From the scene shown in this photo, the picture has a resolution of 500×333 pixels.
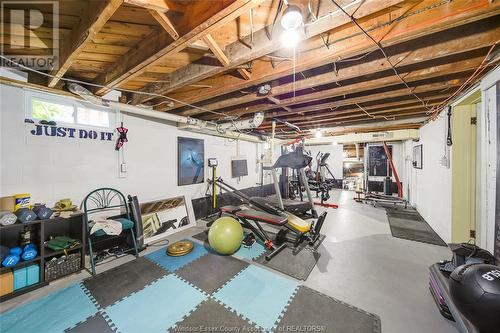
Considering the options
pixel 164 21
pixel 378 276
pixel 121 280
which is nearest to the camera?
pixel 164 21

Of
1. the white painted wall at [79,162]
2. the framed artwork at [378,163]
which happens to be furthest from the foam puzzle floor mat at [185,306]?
the framed artwork at [378,163]

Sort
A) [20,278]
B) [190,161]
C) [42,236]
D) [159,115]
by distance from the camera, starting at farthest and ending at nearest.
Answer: [190,161] < [159,115] < [42,236] < [20,278]

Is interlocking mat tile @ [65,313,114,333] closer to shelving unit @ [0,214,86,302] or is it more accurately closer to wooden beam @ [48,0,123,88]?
shelving unit @ [0,214,86,302]

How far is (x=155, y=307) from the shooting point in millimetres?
2006

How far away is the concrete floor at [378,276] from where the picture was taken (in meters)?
1.91

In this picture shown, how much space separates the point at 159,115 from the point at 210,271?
2.98 metres

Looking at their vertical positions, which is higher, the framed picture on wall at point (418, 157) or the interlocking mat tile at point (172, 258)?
the framed picture on wall at point (418, 157)

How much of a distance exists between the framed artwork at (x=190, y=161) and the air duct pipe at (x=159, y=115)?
0.63m

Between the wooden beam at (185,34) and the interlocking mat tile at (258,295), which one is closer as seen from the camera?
the wooden beam at (185,34)

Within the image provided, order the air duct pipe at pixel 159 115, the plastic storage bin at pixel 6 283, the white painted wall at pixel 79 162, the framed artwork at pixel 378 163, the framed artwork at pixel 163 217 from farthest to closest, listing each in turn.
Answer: the framed artwork at pixel 378 163 < the framed artwork at pixel 163 217 < the air duct pipe at pixel 159 115 < the white painted wall at pixel 79 162 < the plastic storage bin at pixel 6 283

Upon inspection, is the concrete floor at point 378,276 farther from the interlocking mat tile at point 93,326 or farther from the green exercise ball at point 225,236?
the green exercise ball at point 225,236

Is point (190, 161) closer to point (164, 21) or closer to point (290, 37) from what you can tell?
point (164, 21)

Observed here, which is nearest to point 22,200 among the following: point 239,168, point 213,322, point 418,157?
point 213,322

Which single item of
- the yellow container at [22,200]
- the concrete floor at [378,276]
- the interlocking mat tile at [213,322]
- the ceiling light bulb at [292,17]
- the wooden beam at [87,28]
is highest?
the wooden beam at [87,28]
